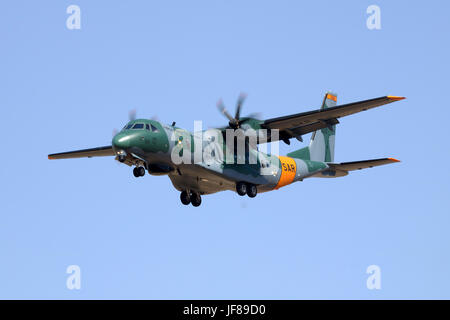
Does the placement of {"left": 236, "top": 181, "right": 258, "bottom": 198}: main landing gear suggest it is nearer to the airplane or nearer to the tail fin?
the airplane

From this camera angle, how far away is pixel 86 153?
2758 cm

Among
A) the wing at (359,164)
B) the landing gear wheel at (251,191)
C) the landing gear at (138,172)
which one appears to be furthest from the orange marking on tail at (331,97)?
the landing gear at (138,172)

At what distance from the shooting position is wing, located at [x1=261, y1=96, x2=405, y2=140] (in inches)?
893

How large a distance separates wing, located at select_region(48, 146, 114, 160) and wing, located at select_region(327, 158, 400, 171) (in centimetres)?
856

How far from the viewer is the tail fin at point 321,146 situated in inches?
1142

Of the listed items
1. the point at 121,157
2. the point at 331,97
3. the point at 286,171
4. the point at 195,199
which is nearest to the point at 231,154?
the point at 195,199

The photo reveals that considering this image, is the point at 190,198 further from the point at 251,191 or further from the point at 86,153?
the point at 86,153

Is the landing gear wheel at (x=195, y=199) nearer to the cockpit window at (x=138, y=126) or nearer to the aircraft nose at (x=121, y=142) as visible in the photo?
the cockpit window at (x=138, y=126)

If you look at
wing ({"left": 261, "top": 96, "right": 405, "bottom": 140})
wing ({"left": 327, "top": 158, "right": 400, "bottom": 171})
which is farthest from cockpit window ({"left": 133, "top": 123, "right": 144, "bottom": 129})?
wing ({"left": 327, "top": 158, "right": 400, "bottom": 171})

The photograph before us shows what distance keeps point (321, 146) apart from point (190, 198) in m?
6.69

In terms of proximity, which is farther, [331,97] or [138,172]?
[331,97]

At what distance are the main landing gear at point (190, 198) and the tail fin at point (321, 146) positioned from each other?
4677 mm

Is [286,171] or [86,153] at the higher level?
[86,153]

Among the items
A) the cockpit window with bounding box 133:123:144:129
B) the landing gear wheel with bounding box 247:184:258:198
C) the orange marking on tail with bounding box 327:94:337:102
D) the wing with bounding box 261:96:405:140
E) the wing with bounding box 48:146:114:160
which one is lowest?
the landing gear wheel with bounding box 247:184:258:198
